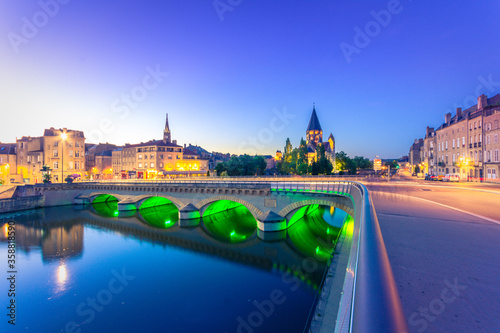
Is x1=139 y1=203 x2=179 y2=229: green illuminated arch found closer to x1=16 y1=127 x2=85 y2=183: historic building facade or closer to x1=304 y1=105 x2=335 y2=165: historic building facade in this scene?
x1=16 y1=127 x2=85 y2=183: historic building facade

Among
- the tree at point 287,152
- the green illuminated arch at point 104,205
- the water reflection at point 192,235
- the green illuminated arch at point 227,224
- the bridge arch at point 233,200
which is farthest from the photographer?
the tree at point 287,152

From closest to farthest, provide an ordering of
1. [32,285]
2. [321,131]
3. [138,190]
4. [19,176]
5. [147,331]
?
[147,331], [32,285], [138,190], [19,176], [321,131]

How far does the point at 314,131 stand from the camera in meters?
133

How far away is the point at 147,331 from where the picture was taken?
1160 centimetres

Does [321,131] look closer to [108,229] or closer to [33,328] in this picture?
[108,229]

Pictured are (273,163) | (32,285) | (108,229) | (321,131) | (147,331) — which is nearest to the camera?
(147,331)

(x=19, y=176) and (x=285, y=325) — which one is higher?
(x=19, y=176)

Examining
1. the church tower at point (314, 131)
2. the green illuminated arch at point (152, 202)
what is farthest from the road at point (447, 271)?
the church tower at point (314, 131)

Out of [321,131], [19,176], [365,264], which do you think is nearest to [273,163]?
[321,131]

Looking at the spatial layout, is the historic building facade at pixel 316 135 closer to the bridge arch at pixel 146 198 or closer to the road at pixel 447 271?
the bridge arch at pixel 146 198

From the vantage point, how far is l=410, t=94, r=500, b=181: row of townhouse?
110 ft

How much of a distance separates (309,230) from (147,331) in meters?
21.0

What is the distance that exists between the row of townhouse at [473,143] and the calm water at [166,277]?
2437cm

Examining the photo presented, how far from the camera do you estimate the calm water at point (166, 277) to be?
1245 cm
